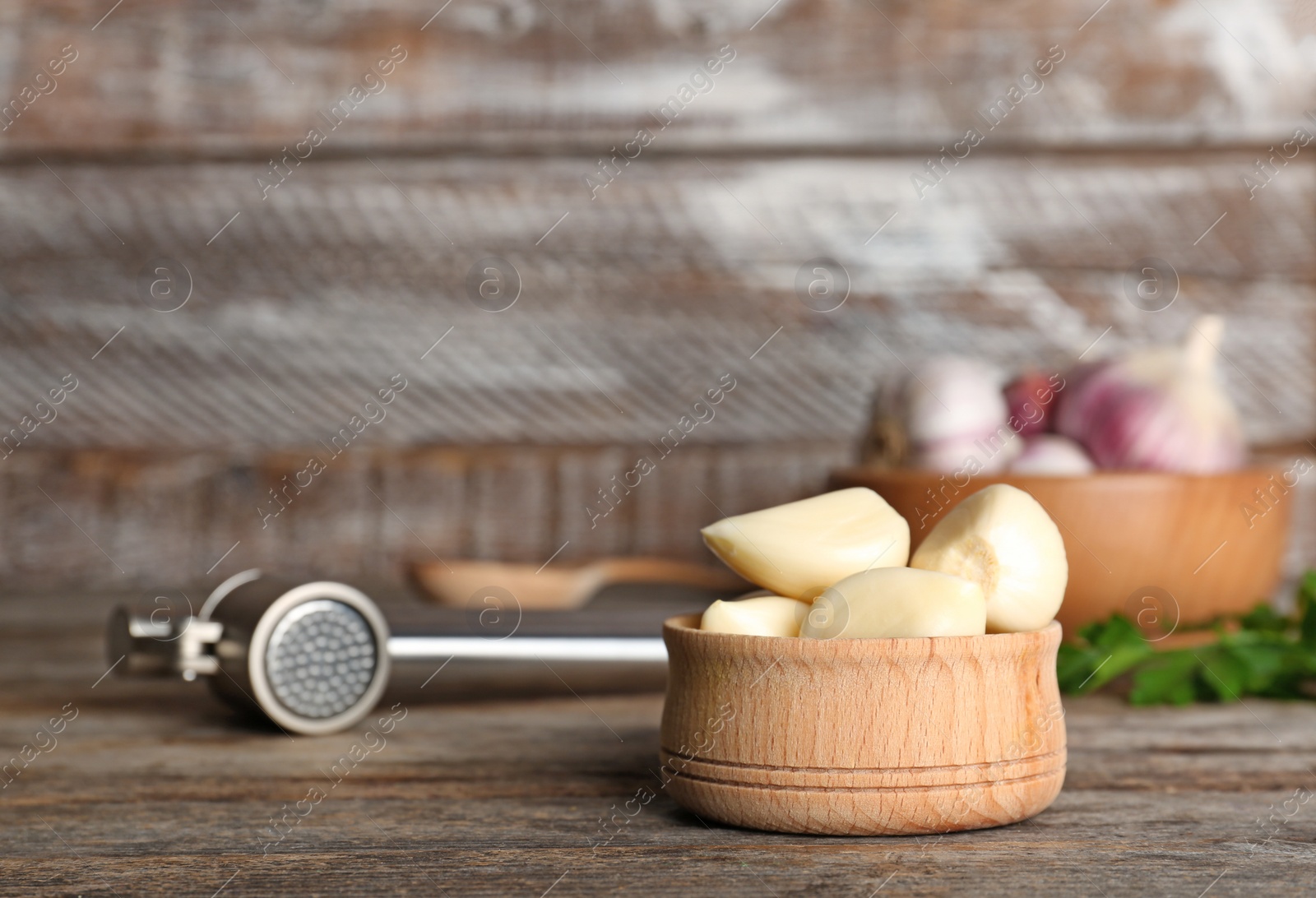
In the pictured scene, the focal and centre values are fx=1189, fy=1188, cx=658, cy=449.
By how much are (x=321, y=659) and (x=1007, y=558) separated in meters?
0.42

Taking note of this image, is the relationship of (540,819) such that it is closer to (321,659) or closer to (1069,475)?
(321,659)

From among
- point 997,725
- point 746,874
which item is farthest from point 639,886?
point 997,725

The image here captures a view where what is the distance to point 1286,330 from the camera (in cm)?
138

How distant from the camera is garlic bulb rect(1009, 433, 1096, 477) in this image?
3.02 ft

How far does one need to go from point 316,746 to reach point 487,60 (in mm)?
935

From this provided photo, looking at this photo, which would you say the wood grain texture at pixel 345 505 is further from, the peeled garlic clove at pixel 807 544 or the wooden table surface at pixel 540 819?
→ the peeled garlic clove at pixel 807 544

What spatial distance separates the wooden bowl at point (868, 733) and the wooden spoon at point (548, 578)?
554mm

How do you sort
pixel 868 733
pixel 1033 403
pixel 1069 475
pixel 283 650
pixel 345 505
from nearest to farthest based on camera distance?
pixel 868 733
pixel 283 650
pixel 1069 475
pixel 1033 403
pixel 345 505

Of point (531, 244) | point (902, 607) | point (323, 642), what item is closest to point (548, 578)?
point (323, 642)

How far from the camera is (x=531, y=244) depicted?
1.40 metres

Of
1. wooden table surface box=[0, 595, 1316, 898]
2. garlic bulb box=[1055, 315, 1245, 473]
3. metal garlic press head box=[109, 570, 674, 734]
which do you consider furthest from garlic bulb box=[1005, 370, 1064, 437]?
metal garlic press head box=[109, 570, 674, 734]

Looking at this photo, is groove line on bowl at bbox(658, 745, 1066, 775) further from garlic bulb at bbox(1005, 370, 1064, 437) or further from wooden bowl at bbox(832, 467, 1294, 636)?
garlic bulb at bbox(1005, 370, 1064, 437)

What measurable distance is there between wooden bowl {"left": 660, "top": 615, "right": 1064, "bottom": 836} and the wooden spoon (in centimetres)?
55

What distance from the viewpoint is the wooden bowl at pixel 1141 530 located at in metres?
0.87
